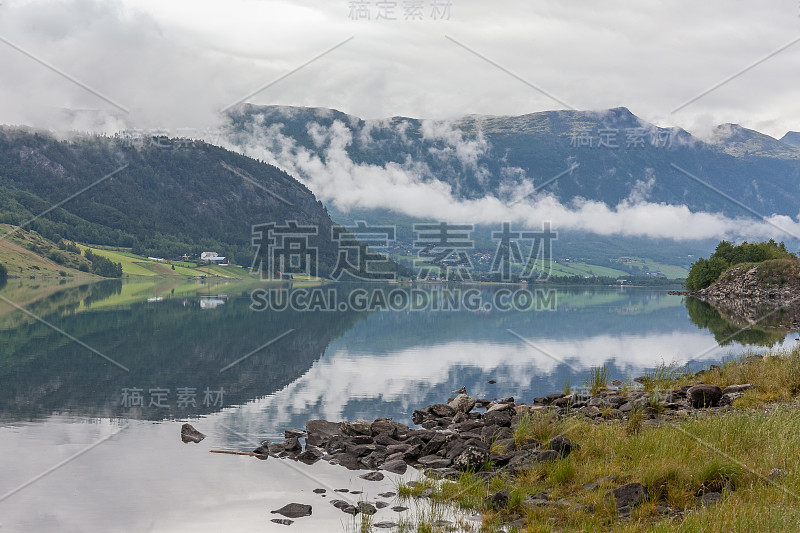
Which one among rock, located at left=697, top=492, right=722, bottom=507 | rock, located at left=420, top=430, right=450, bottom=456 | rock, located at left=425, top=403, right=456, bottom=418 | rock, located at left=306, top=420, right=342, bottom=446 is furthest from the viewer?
rock, located at left=425, top=403, right=456, bottom=418

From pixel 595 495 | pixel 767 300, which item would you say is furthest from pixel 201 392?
pixel 767 300

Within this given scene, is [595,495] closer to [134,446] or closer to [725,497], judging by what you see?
[725,497]

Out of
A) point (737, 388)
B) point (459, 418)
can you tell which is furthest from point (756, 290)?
point (459, 418)

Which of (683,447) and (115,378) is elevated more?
(683,447)

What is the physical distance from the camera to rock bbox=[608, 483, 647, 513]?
1171 centimetres

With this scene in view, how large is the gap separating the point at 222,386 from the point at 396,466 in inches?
580

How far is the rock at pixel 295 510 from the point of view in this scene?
1315 centimetres

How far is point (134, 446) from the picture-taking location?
18672 millimetres

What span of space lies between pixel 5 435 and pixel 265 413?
7.97 m

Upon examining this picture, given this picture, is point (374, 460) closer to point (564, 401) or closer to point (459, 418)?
point (459, 418)

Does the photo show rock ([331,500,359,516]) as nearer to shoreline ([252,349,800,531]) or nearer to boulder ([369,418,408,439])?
shoreline ([252,349,800,531])

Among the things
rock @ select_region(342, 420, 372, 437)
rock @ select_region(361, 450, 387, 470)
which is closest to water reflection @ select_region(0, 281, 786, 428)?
rock @ select_region(342, 420, 372, 437)

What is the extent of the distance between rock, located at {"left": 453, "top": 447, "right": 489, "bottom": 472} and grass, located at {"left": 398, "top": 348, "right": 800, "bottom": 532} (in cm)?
64

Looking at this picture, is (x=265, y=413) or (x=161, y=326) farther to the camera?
(x=161, y=326)
